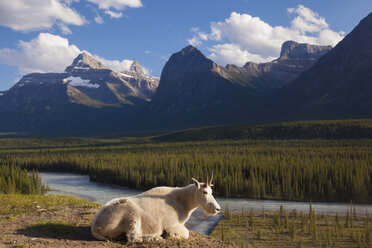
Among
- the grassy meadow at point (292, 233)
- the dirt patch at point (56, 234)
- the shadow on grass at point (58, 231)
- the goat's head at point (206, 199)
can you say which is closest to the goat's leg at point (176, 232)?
the dirt patch at point (56, 234)

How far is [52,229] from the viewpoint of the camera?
548 inches

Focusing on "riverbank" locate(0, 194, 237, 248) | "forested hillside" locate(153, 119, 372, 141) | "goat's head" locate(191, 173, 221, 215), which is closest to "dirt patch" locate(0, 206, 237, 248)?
"riverbank" locate(0, 194, 237, 248)

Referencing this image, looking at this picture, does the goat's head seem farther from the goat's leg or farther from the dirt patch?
the dirt patch

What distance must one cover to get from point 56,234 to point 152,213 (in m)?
4.02

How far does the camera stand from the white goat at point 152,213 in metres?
12.8

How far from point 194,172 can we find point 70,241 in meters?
57.6

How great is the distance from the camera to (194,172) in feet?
228

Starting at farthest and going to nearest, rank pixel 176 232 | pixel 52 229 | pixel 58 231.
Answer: pixel 52 229, pixel 58 231, pixel 176 232

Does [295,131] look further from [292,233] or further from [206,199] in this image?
[206,199]

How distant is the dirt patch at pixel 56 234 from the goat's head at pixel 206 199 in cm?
138

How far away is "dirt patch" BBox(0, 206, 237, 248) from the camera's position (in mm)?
12180

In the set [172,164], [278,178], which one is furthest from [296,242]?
[172,164]

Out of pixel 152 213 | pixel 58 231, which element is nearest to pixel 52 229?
pixel 58 231

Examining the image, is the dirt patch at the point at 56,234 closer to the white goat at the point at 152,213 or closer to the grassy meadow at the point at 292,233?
the white goat at the point at 152,213
